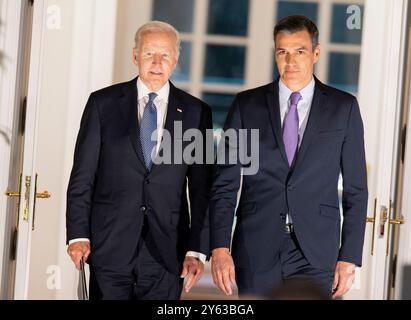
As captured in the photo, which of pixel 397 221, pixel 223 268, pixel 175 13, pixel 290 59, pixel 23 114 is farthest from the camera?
pixel 175 13

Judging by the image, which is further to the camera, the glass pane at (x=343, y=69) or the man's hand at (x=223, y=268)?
the glass pane at (x=343, y=69)

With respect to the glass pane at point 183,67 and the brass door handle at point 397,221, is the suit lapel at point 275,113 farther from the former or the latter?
the glass pane at point 183,67

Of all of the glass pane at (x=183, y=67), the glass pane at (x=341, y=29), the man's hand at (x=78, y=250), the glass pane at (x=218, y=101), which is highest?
the glass pane at (x=341, y=29)

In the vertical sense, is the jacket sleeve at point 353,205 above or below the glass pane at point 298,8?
below

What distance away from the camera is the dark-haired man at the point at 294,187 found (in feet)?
12.1

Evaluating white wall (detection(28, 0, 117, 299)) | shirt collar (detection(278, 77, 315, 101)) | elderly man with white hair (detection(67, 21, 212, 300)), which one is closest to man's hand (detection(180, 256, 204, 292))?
elderly man with white hair (detection(67, 21, 212, 300))

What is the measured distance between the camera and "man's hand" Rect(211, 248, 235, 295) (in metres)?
3.60

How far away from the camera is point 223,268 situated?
363cm

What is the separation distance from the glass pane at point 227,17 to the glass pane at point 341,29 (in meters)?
0.64

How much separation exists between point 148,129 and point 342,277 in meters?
0.93

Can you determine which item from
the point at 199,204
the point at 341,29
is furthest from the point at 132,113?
the point at 341,29

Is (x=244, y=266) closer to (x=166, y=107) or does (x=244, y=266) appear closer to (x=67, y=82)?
(x=166, y=107)

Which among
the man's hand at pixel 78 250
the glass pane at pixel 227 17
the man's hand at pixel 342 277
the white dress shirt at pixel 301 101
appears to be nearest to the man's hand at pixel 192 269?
the man's hand at pixel 78 250

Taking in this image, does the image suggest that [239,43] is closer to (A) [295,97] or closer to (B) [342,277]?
(A) [295,97]
